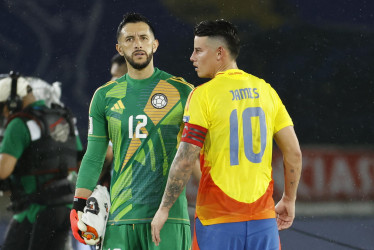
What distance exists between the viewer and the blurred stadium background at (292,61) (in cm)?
1293

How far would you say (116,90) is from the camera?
3.18 m

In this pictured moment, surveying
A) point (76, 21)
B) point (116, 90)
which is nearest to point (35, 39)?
point (76, 21)

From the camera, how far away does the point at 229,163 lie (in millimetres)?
2707

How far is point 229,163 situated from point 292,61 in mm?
12544

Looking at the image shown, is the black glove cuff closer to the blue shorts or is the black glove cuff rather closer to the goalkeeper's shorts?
the goalkeeper's shorts

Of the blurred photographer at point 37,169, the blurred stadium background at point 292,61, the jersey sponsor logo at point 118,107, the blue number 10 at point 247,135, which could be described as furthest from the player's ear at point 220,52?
the blurred stadium background at point 292,61

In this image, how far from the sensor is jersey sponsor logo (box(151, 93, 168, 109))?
3.12 meters

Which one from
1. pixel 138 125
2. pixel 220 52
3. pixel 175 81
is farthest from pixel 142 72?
pixel 220 52

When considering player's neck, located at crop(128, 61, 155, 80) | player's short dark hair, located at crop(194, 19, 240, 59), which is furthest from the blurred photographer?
player's short dark hair, located at crop(194, 19, 240, 59)

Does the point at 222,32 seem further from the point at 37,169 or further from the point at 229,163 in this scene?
the point at 37,169

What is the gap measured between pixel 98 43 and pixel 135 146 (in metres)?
11.5

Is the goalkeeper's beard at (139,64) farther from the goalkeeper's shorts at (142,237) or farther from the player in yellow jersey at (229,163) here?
the goalkeeper's shorts at (142,237)

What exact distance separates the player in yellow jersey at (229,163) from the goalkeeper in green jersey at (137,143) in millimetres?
264

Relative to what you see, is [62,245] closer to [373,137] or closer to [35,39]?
[35,39]
